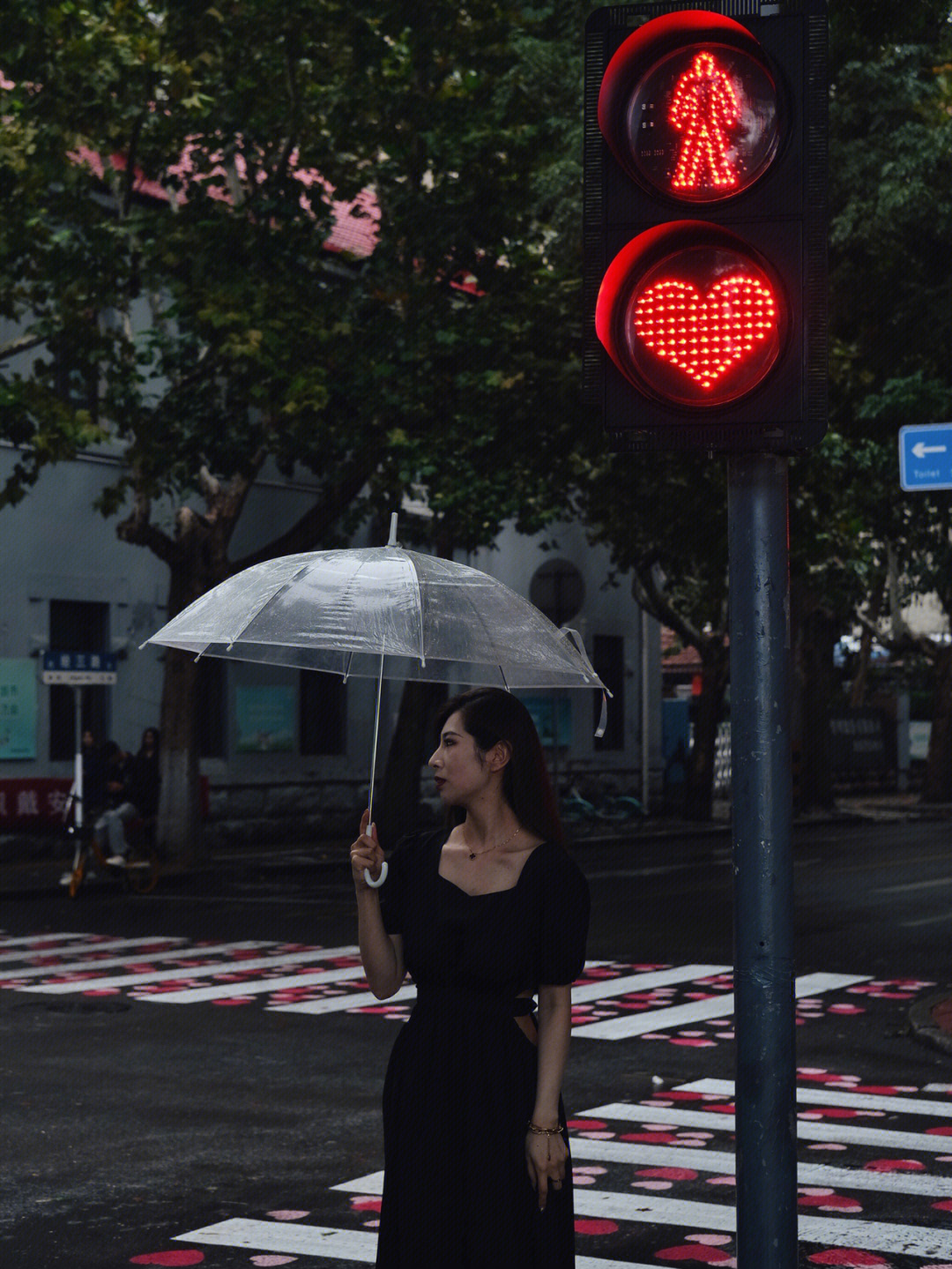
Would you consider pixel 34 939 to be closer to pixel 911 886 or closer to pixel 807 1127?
pixel 807 1127

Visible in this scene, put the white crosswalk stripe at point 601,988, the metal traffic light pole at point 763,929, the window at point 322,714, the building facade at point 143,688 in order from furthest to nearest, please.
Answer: the window at point 322,714
the building facade at point 143,688
the white crosswalk stripe at point 601,988
the metal traffic light pole at point 763,929

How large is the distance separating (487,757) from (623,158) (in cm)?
130

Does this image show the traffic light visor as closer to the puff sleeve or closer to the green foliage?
the puff sleeve

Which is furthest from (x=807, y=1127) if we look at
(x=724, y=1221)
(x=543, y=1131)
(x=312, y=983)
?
(x=312, y=983)

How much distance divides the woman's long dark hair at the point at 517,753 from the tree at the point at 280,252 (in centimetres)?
1534

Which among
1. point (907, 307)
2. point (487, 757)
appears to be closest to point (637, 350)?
point (487, 757)

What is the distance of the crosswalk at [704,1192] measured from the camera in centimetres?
670

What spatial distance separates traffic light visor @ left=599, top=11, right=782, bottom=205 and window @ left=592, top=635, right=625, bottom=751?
37.4 metres

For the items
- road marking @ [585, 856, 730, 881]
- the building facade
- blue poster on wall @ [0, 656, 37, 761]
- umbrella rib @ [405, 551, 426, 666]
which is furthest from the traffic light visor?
blue poster on wall @ [0, 656, 37, 761]

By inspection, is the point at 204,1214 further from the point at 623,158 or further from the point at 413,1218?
the point at 623,158

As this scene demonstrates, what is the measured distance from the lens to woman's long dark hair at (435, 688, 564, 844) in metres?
4.43

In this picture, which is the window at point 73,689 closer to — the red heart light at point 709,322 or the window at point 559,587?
the window at point 559,587

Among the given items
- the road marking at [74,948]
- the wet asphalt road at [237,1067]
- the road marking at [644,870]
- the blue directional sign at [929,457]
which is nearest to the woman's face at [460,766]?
the wet asphalt road at [237,1067]

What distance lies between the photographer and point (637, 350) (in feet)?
12.6
